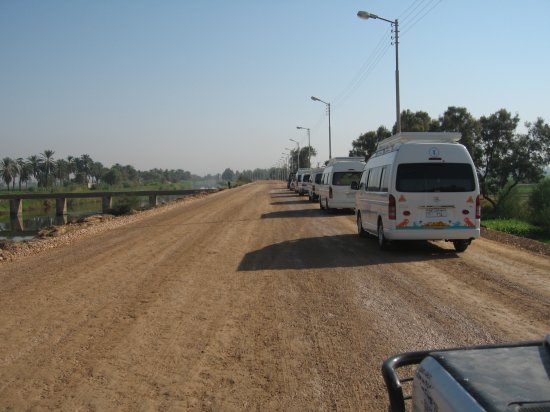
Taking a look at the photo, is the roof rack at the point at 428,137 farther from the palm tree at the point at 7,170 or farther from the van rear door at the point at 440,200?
the palm tree at the point at 7,170

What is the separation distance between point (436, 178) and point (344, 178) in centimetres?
1190

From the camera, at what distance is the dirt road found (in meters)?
4.37

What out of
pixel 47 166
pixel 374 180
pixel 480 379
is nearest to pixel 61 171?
pixel 47 166

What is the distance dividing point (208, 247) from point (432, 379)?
36.7 feet

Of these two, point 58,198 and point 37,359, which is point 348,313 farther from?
point 58,198

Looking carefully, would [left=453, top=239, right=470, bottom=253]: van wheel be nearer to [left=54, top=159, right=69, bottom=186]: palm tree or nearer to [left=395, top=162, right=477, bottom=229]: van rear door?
[left=395, top=162, right=477, bottom=229]: van rear door

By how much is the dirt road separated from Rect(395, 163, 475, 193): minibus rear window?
4.85 feet

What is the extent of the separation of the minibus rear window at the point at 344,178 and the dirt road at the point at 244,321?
11.0 meters

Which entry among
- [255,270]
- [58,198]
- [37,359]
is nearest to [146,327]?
[37,359]

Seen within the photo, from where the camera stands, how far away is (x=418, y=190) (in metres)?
11.1

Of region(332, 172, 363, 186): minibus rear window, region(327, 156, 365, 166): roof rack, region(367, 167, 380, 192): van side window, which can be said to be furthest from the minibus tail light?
region(327, 156, 365, 166): roof rack

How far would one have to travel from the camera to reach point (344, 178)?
23000 mm

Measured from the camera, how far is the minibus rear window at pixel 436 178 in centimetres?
1111

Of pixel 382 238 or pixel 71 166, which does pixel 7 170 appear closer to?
pixel 71 166
